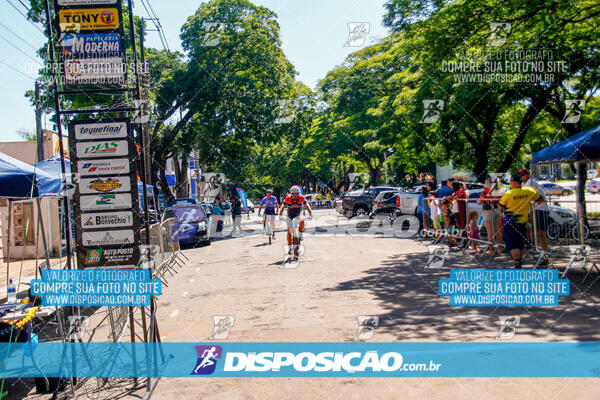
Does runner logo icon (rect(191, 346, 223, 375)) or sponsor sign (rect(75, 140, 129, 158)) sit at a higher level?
sponsor sign (rect(75, 140, 129, 158))

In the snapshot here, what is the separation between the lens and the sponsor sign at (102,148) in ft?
18.8

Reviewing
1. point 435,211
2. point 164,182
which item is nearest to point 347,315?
point 435,211

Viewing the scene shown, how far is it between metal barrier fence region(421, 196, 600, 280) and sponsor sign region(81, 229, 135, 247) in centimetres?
735

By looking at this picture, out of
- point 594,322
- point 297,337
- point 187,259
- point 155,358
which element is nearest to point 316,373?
point 297,337

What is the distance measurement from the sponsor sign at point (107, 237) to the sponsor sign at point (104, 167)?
703 millimetres

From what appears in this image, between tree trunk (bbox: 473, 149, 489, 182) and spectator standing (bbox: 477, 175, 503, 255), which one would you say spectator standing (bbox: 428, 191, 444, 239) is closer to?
spectator standing (bbox: 477, 175, 503, 255)

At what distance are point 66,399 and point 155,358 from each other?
91cm

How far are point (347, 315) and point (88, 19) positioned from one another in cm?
507

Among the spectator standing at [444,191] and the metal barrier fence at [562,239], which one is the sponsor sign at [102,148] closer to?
the metal barrier fence at [562,239]

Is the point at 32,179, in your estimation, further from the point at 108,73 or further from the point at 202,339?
the point at 202,339

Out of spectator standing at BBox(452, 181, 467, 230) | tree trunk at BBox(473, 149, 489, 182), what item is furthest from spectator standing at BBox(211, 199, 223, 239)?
spectator standing at BBox(452, 181, 467, 230)

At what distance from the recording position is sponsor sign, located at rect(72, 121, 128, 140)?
571 centimetres

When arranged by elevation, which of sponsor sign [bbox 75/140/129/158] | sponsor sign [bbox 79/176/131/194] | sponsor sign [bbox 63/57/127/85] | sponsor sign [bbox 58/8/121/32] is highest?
sponsor sign [bbox 58/8/121/32]

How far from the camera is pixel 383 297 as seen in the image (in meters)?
8.25
